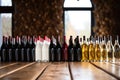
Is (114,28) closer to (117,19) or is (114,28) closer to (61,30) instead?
(117,19)

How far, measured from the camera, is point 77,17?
737cm

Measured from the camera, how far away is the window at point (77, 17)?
7.27 m

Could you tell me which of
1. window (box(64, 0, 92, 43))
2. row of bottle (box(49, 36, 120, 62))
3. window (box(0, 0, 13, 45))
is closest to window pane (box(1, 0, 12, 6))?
window (box(0, 0, 13, 45))

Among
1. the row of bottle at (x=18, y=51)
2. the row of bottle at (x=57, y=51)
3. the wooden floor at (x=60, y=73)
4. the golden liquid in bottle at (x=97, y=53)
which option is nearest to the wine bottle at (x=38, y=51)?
the row of bottle at (x=57, y=51)

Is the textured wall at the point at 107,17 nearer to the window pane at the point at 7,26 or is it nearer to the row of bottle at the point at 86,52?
the window pane at the point at 7,26

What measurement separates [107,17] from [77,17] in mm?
667

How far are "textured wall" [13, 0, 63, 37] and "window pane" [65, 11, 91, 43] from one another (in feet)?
0.92

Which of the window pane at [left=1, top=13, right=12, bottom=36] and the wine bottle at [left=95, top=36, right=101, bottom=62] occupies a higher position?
A: the window pane at [left=1, top=13, right=12, bottom=36]

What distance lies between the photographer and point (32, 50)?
4.63 meters

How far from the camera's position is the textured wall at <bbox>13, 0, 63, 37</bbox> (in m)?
6.99

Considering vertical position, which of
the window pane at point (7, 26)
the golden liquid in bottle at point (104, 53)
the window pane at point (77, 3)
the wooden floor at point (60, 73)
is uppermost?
the window pane at point (77, 3)

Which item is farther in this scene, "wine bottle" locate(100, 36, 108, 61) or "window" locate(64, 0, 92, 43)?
A: "window" locate(64, 0, 92, 43)

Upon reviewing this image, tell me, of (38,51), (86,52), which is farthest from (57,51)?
(86,52)

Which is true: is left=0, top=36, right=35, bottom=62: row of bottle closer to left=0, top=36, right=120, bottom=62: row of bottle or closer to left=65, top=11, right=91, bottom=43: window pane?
left=0, top=36, right=120, bottom=62: row of bottle
